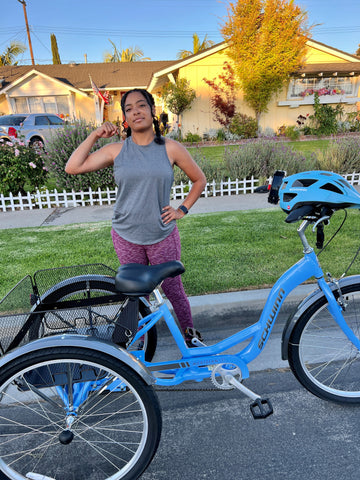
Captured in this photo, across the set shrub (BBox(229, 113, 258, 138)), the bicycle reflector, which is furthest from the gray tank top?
shrub (BBox(229, 113, 258, 138))

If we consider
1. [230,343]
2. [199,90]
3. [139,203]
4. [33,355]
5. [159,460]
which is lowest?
[159,460]

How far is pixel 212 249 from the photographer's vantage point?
4613 millimetres

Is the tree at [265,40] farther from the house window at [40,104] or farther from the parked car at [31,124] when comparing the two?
the house window at [40,104]

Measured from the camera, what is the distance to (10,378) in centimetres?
162

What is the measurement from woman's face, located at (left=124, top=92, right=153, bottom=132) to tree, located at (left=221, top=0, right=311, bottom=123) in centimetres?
1964

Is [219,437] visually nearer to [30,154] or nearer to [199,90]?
[30,154]

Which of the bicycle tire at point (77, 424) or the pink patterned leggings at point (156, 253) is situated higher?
the pink patterned leggings at point (156, 253)

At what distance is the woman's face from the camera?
213cm

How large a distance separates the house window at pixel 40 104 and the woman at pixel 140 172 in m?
26.5

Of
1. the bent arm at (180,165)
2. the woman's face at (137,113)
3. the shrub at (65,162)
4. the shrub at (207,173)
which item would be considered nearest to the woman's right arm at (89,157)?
the woman's face at (137,113)

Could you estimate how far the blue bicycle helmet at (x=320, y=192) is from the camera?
72.1 inches

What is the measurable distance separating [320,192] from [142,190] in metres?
1.03

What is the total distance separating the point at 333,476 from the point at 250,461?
0.41 m

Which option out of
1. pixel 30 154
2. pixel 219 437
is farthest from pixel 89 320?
pixel 30 154
